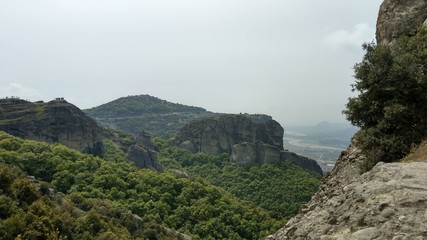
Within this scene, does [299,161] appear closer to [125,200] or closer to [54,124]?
[125,200]

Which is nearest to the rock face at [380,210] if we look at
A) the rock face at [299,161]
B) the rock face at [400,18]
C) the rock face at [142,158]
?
the rock face at [400,18]

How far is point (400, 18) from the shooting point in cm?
1895

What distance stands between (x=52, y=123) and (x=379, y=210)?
9329 centimetres

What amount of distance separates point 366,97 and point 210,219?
158ft

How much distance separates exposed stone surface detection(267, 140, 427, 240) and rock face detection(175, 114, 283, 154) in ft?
371

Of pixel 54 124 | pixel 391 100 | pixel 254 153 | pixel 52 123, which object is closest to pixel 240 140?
pixel 254 153

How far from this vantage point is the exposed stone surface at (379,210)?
6668 millimetres

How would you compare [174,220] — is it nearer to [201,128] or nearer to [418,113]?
[418,113]

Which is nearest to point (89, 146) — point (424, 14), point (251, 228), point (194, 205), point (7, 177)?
point (194, 205)

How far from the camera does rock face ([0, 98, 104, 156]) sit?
8856 centimetres

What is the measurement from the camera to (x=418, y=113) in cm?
1381

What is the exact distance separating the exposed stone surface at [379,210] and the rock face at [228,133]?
113 metres

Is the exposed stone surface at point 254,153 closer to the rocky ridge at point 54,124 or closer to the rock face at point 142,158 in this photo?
the rock face at point 142,158

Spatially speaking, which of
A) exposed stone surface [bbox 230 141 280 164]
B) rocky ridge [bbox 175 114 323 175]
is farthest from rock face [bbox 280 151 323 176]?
exposed stone surface [bbox 230 141 280 164]
